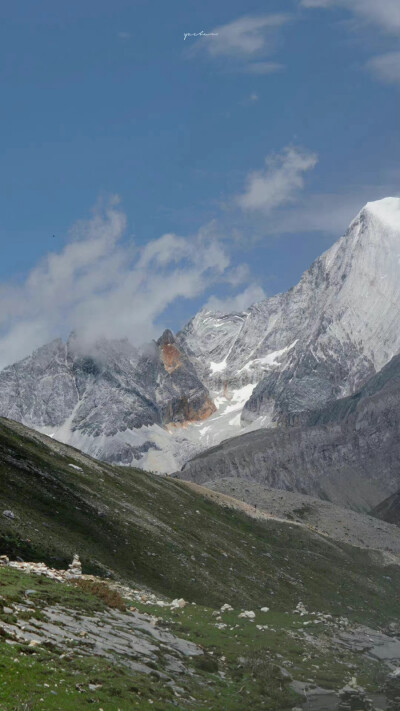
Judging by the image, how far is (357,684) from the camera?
49.5 metres

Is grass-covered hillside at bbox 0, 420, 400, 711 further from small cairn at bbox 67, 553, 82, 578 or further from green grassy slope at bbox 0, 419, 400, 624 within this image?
small cairn at bbox 67, 553, 82, 578

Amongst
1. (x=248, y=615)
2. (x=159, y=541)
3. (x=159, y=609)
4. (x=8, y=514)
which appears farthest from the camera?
(x=159, y=541)

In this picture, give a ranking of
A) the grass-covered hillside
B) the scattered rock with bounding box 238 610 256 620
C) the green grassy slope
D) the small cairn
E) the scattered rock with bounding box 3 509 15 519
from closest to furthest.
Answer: the grass-covered hillside → the small cairn → the scattered rock with bounding box 3 509 15 519 → the scattered rock with bounding box 238 610 256 620 → the green grassy slope

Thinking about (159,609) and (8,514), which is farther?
(8,514)

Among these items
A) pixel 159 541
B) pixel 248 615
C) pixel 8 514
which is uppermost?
pixel 8 514

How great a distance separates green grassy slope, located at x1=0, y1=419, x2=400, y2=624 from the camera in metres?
63.8

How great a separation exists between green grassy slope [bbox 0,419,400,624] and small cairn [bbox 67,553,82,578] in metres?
0.89

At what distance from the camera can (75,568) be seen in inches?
2179

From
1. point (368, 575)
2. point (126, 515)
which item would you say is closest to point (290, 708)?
point (126, 515)

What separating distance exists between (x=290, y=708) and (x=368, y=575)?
281 feet

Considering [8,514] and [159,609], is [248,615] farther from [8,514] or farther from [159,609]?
[8,514]

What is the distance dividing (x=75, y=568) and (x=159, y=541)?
23.8 meters

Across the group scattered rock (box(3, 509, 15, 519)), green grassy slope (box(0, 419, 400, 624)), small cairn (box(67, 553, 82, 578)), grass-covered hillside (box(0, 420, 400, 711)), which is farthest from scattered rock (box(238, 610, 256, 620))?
scattered rock (box(3, 509, 15, 519))

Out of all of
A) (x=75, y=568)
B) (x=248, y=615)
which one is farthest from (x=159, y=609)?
(x=248, y=615)
